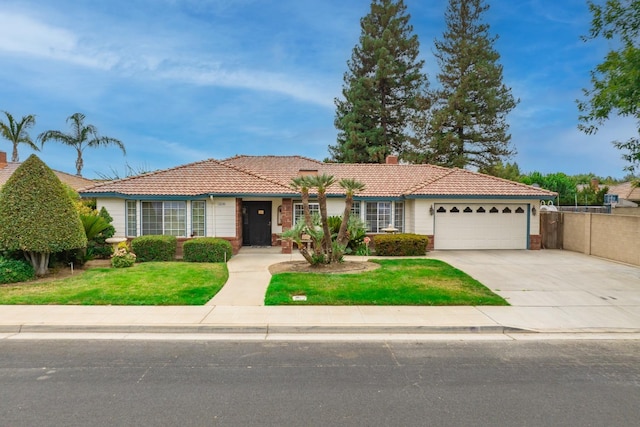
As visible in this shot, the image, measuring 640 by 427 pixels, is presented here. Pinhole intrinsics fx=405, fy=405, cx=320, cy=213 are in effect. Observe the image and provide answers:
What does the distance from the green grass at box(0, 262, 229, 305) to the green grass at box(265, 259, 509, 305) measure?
1.93 metres

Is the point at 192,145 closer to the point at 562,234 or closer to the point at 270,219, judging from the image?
the point at 270,219

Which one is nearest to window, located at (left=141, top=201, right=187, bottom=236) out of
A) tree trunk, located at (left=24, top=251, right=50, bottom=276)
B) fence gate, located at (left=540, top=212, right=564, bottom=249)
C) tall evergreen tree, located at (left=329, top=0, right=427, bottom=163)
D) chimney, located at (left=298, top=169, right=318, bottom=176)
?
tree trunk, located at (left=24, top=251, right=50, bottom=276)

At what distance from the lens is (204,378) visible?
550 centimetres

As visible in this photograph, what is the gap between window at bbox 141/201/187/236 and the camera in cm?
1828

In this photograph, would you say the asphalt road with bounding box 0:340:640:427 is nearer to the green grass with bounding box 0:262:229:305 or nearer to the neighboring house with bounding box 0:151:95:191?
the green grass with bounding box 0:262:229:305

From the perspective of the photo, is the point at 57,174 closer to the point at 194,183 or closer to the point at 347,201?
the point at 194,183

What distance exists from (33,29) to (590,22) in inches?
752

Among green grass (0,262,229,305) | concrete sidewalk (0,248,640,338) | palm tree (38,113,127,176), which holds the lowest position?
concrete sidewalk (0,248,640,338)

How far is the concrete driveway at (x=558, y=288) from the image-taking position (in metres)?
8.38

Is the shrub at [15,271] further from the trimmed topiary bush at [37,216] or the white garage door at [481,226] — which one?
the white garage door at [481,226]

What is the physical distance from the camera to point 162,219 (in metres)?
18.3

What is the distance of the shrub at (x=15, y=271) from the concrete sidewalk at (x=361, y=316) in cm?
294

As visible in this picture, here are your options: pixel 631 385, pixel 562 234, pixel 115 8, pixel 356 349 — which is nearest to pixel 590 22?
pixel 562 234

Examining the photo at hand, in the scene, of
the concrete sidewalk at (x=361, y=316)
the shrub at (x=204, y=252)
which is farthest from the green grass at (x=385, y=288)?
the shrub at (x=204, y=252)
